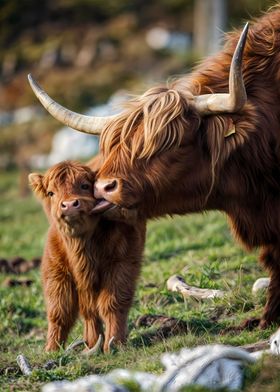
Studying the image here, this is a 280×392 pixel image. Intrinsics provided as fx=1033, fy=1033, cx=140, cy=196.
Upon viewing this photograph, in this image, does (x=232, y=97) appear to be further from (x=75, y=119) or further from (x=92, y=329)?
(x=92, y=329)

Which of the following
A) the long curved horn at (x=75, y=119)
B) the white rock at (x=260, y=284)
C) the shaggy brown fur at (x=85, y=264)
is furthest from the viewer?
the white rock at (x=260, y=284)

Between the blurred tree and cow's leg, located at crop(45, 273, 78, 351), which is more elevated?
the blurred tree

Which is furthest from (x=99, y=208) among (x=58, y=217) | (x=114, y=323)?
(x=114, y=323)

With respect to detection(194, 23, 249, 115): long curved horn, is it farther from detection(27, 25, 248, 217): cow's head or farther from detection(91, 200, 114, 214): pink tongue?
detection(91, 200, 114, 214): pink tongue

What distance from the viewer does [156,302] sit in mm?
8891

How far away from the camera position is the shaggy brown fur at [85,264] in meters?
7.36

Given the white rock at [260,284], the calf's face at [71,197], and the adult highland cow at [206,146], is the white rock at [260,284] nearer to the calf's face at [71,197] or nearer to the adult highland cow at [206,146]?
the adult highland cow at [206,146]

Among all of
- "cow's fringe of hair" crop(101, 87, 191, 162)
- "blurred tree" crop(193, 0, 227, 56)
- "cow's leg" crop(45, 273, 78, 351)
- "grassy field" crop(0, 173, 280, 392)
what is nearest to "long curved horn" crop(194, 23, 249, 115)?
"cow's fringe of hair" crop(101, 87, 191, 162)

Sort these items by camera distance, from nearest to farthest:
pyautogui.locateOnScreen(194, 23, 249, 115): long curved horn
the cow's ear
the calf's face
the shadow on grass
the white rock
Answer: pyautogui.locateOnScreen(194, 23, 249, 115): long curved horn → the calf's face → the shadow on grass → the cow's ear → the white rock

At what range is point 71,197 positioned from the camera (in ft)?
23.6

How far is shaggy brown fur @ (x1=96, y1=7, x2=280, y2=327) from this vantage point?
6.85 m

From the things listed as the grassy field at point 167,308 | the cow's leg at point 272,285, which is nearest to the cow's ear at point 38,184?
the grassy field at point 167,308

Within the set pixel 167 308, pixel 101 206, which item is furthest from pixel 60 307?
pixel 167 308

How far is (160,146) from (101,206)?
571 mm
